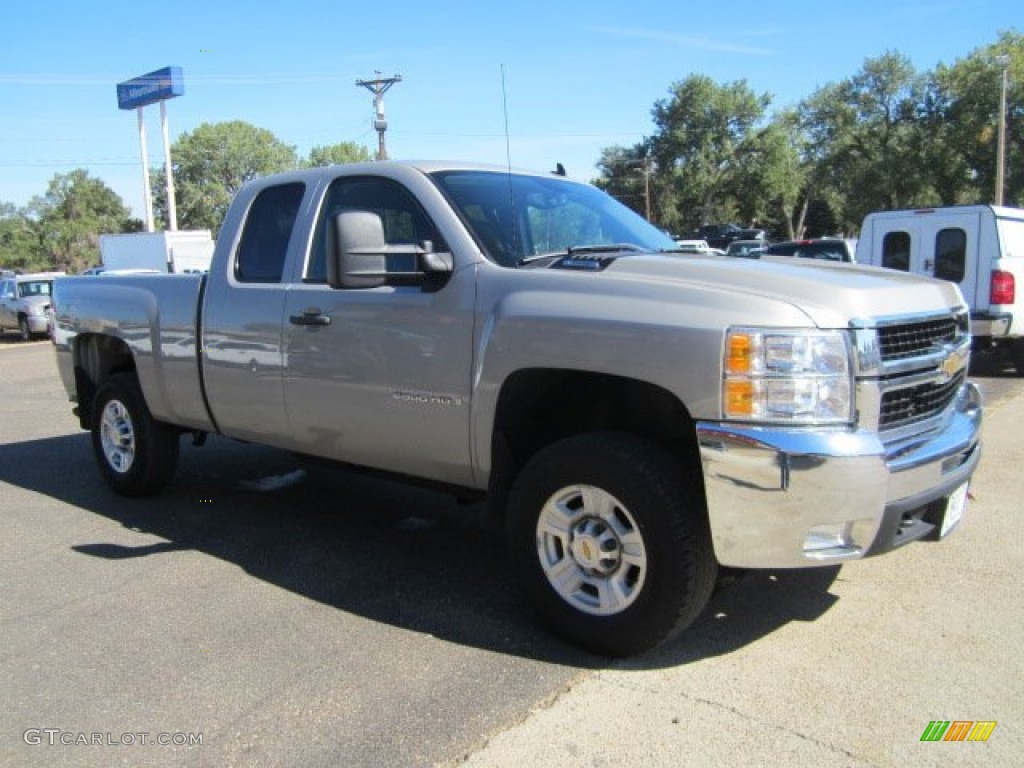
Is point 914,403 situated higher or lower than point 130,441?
higher

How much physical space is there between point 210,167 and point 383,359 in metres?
92.7

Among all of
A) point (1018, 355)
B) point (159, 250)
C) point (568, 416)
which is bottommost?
point (1018, 355)

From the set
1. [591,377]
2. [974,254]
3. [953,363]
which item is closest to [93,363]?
[591,377]

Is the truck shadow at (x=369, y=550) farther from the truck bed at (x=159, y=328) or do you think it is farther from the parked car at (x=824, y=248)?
the parked car at (x=824, y=248)

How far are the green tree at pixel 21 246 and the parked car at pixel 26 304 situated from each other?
2841 inches

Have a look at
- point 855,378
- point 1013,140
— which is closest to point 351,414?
point 855,378

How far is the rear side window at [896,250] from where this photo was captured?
12.2 meters

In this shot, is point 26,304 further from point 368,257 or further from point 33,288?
point 368,257

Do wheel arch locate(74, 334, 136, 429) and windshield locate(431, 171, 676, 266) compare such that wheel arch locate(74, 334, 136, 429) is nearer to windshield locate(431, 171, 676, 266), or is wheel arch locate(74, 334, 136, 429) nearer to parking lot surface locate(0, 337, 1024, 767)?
parking lot surface locate(0, 337, 1024, 767)

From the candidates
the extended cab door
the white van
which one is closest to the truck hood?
the white van

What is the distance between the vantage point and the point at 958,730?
9.77 feet
